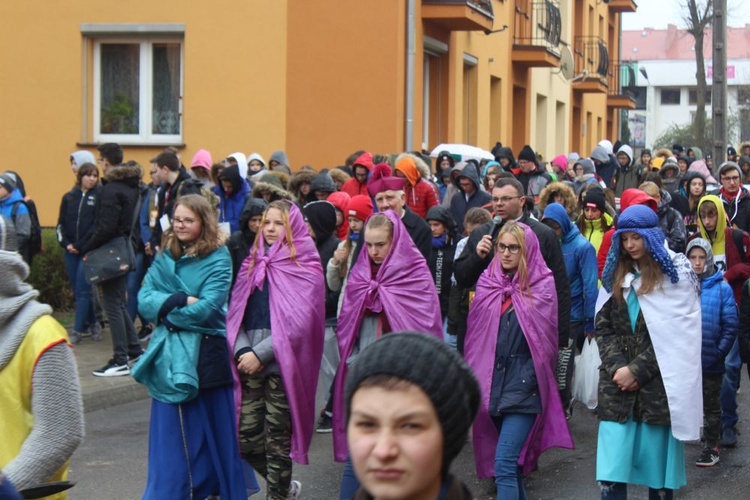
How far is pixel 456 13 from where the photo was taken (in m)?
18.7

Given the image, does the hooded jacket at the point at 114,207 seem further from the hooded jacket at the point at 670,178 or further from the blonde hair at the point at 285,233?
the hooded jacket at the point at 670,178

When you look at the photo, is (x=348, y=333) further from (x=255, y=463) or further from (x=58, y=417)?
(x=58, y=417)

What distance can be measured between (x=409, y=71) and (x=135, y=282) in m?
6.66

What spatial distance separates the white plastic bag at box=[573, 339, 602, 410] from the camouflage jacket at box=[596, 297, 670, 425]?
283cm

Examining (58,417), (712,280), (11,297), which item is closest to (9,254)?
(11,297)

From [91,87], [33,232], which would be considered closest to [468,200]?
[33,232]

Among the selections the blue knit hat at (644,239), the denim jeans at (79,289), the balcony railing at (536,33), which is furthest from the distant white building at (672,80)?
the blue knit hat at (644,239)

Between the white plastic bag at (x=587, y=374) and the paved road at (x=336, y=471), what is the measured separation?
1.21 ft

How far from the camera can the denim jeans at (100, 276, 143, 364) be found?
11.0 metres

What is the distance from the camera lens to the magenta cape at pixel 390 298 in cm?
717

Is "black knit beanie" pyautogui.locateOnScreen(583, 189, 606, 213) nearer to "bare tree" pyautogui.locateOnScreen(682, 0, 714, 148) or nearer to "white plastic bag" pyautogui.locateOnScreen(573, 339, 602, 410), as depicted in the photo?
"white plastic bag" pyautogui.locateOnScreen(573, 339, 602, 410)

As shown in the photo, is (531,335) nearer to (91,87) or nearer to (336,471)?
(336,471)

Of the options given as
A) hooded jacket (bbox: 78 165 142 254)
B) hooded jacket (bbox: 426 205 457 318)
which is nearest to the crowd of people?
hooded jacket (bbox: 426 205 457 318)

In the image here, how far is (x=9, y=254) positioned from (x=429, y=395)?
190 cm
